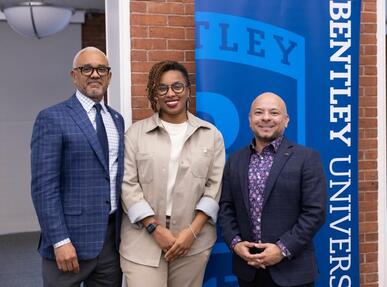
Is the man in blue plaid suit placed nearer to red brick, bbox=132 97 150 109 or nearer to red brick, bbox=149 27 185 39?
red brick, bbox=132 97 150 109

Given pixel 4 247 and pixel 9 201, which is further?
pixel 9 201

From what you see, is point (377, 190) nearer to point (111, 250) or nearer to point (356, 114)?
point (356, 114)

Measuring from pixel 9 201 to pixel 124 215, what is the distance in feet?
16.9

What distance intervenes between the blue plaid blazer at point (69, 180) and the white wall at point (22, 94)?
508cm

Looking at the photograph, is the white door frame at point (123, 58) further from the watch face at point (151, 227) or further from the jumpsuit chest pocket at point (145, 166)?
the watch face at point (151, 227)

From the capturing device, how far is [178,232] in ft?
9.07

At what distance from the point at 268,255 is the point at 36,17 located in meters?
3.68

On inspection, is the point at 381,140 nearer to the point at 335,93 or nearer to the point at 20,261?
the point at 335,93

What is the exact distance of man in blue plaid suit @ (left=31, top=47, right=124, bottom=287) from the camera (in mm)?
2551

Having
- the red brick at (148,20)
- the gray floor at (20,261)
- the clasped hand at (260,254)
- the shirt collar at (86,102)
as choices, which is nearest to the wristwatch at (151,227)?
the clasped hand at (260,254)

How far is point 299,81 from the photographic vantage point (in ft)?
12.5

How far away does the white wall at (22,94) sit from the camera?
7422 millimetres

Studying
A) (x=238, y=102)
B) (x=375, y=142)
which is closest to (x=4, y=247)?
(x=238, y=102)

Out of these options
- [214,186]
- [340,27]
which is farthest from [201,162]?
Answer: [340,27]
